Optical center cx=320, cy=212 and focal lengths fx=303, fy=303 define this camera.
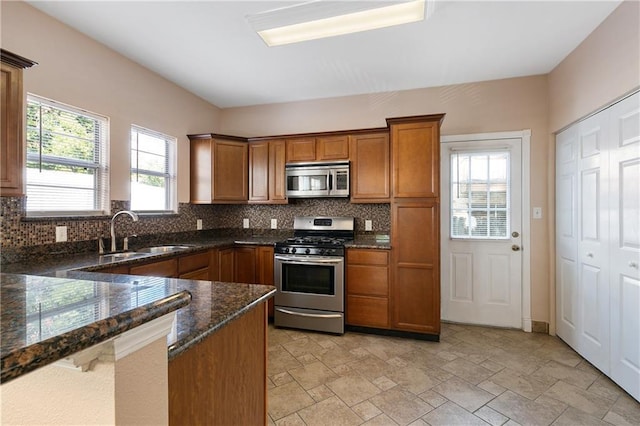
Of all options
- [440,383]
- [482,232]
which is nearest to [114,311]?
[440,383]

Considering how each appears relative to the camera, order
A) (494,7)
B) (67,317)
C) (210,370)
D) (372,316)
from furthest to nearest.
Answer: (372,316) < (494,7) < (210,370) < (67,317)

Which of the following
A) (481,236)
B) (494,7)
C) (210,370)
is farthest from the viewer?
(481,236)

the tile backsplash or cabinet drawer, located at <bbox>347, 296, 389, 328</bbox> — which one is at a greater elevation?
the tile backsplash

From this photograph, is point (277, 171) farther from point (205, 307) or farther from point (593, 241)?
point (593, 241)

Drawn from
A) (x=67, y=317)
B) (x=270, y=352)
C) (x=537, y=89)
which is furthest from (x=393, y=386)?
(x=537, y=89)

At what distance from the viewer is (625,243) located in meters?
2.18

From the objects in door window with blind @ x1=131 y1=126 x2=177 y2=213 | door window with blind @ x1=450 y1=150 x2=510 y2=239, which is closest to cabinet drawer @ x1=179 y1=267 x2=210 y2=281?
door window with blind @ x1=131 y1=126 x2=177 y2=213

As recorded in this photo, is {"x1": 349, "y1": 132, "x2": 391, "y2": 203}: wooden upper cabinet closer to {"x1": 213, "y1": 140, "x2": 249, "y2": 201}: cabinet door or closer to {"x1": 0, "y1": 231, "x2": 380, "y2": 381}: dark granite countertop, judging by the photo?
{"x1": 213, "y1": 140, "x2": 249, "y2": 201}: cabinet door

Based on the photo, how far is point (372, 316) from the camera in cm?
325

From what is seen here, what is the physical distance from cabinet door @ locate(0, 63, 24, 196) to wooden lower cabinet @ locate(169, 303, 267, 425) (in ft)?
5.64

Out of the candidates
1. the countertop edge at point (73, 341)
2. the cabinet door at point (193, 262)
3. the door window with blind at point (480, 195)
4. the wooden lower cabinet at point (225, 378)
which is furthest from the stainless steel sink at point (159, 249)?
the door window with blind at point (480, 195)

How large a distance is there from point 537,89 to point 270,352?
390 centimetres

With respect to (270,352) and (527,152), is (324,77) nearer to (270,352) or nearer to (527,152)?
(527,152)

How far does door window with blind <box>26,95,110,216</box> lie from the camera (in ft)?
7.60
